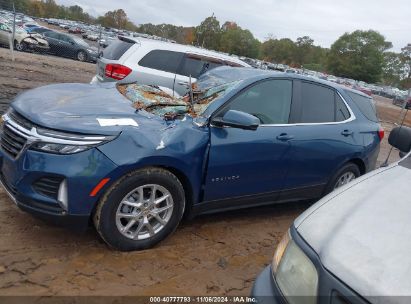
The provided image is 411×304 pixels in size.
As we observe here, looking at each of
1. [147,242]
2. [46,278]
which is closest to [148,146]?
[147,242]

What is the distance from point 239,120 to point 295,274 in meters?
1.85

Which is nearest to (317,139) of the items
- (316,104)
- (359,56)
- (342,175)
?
(316,104)

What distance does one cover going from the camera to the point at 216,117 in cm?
371

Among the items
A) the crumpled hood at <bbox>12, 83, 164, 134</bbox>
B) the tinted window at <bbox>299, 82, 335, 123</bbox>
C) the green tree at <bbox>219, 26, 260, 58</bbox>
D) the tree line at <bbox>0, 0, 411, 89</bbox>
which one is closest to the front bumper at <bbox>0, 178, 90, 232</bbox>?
the crumpled hood at <bbox>12, 83, 164, 134</bbox>

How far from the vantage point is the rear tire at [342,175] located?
16.0ft

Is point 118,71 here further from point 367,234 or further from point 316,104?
point 367,234

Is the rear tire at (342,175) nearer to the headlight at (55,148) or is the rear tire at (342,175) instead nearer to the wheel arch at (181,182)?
the wheel arch at (181,182)

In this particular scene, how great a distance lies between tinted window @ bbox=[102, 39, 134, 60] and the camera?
7.47 m

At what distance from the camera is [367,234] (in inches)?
73.1

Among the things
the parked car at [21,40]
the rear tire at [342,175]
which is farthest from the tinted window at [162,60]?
the parked car at [21,40]

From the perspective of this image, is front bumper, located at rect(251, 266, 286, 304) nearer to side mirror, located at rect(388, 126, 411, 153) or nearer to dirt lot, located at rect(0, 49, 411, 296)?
dirt lot, located at rect(0, 49, 411, 296)

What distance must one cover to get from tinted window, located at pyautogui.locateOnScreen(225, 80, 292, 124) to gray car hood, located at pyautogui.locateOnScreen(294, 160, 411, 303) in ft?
5.66

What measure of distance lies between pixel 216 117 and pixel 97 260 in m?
1.62

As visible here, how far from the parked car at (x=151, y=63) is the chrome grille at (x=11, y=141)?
3.87 meters
